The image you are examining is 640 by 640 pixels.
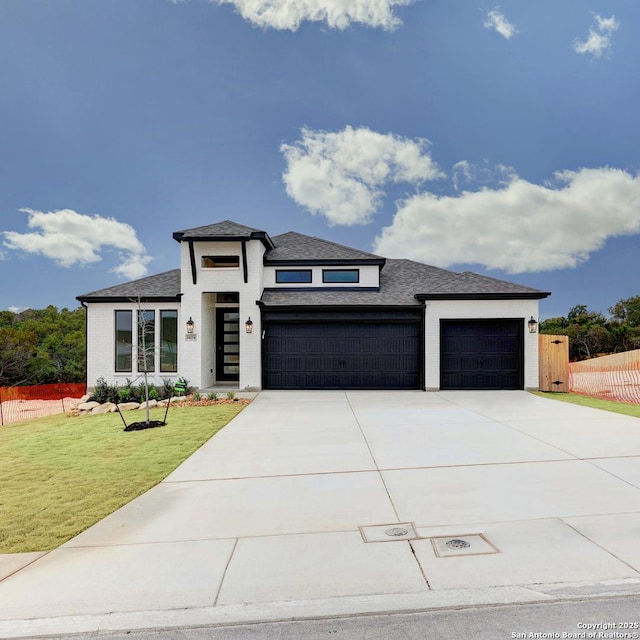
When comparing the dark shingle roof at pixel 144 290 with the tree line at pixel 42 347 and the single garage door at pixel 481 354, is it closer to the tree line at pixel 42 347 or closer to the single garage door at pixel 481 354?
the tree line at pixel 42 347

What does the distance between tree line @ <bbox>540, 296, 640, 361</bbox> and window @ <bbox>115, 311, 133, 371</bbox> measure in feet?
125

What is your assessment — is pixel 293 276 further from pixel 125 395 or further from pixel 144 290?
pixel 125 395

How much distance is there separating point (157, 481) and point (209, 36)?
23.4 m

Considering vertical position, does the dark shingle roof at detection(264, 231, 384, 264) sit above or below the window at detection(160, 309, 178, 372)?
above

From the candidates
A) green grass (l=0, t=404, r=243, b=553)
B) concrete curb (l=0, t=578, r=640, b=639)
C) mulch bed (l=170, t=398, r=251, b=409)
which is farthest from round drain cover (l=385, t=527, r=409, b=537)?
mulch bed (l=170, t=398, r=251, b=409)

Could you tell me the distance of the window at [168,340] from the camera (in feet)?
46.9

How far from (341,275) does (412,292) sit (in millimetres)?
2881

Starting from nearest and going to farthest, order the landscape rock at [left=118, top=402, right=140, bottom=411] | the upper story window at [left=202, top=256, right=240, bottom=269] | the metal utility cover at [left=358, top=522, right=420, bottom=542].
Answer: the metal utility cover at [left=358, top=522, right=420, bottom=542] → the landscape rock at [left=118, top=402, right=140, bottom=411] → the upper story window at [left=202, top=256, right=240, bottom=269]

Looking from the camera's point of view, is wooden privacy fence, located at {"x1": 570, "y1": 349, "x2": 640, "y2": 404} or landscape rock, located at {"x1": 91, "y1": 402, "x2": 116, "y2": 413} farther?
wooden privacy fence, located at {"x1": 570, "y1": 349, "x2": 640, "y2": 404}

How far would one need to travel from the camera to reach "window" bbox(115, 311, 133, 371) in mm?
14266

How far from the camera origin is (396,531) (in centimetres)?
361

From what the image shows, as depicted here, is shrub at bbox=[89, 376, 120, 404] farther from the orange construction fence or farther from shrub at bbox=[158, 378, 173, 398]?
shrub at bbox=[158, 378, 173, 398]

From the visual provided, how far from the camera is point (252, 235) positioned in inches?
550

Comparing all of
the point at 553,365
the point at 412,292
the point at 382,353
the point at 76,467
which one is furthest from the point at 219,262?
the point at 553,365
